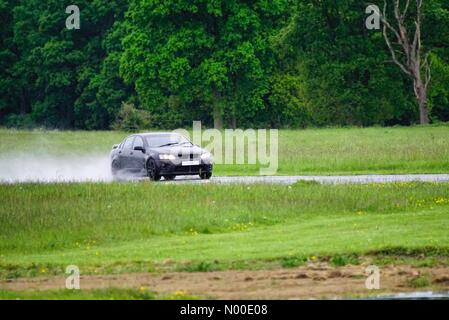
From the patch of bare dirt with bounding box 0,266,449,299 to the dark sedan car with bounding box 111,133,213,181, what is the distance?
16.5 meters

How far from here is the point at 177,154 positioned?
3550 centimetres

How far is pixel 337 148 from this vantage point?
159 feet

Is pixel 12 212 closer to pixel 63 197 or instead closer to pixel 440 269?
pixel 63 197

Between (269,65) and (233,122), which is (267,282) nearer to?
(233,122)

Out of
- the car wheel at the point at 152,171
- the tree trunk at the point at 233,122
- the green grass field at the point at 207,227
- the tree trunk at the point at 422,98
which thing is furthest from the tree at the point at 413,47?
the green grass field at the point at 207,227

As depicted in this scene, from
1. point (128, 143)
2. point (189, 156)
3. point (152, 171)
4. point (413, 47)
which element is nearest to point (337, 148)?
point (128, 143)

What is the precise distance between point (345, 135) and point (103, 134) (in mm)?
18812

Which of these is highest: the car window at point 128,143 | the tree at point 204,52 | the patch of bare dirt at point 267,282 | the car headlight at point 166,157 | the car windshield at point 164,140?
the tree at point 204,52

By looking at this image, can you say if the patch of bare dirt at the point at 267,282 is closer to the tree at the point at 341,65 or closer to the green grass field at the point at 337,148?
the green grass field at the point at 337,148

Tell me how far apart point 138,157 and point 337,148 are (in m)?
13.7

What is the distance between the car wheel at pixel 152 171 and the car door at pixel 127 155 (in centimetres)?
137

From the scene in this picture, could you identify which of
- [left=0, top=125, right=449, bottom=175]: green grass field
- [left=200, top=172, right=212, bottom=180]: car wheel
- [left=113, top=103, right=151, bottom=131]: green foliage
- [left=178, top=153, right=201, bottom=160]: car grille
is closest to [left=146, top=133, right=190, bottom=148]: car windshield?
[left=178, top=153, right=201, bottom=160]: car grille

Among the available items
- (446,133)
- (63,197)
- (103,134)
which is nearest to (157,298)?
(63,197)

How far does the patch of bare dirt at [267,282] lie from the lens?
17.3 meters
